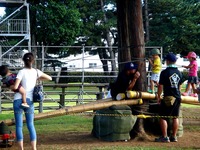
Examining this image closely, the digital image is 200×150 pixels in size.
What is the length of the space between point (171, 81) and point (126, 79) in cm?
105

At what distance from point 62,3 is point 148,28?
10.3 m

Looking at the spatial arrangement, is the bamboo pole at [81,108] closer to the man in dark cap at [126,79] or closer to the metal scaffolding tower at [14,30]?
the man in dark cap at [126,79]

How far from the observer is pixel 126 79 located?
9250mm

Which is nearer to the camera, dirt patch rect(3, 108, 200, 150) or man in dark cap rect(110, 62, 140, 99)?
dirt patch rect(3, 108, 200, 150)

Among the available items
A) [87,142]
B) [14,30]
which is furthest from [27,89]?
[14,30]

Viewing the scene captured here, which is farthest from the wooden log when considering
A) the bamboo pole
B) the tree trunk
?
the tree trunk

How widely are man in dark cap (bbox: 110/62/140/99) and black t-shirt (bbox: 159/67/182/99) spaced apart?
64 cm

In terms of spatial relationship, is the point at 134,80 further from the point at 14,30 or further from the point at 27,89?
the point at 14,30

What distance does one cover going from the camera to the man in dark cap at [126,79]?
9078 millimetres

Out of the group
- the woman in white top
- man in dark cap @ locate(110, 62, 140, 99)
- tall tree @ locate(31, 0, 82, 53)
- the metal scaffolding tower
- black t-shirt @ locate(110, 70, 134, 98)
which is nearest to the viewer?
the woman in white top

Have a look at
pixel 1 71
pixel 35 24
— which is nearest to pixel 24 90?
pixel 1 71

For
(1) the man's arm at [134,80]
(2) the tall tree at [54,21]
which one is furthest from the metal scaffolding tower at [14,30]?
(1) the man's arm at [134,80]

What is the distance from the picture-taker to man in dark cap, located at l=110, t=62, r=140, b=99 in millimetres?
9078

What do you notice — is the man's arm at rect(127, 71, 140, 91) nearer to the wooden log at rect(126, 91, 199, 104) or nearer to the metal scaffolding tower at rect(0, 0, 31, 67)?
the wooden log at rect(126, 91, 199, 104)
